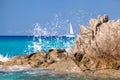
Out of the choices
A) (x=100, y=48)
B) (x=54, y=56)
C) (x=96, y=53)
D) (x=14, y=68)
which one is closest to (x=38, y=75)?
(x=96, y=53)

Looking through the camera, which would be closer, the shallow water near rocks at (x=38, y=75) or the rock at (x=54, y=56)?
the shallow water near rocks at (x=38, y=75)

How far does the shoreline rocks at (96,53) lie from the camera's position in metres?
41.9

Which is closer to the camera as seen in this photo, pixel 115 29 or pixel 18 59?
pixel 115 29

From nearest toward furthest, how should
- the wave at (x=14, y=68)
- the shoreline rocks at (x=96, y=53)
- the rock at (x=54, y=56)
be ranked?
the shoreline rocks at (x=96, y=53) → the wave at (x=14, y=68) → the rock at (x=54, y=56)

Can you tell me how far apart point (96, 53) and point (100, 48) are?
0.70 metres

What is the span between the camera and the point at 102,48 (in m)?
43.1

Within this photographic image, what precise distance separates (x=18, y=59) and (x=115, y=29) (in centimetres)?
1462

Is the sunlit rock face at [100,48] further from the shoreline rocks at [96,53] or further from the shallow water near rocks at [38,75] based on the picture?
the shallow water near rocks at [38,75]

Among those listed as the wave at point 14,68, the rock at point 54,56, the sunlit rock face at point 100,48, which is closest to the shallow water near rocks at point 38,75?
the wave at point 14,68

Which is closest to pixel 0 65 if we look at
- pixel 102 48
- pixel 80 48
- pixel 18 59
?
pixel 18 59

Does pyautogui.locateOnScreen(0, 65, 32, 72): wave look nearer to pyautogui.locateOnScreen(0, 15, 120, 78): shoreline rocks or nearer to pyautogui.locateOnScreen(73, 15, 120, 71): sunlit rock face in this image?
pyautogui.locateOnScreen(0, 15, 120, 78): shoreline rocks

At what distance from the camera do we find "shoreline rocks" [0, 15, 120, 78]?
138ft

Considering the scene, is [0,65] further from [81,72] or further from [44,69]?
[81,72]

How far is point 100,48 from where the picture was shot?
4328 cm
